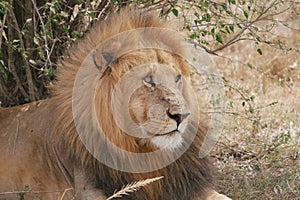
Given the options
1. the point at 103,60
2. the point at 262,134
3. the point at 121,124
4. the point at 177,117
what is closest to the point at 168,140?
the point at 177,117

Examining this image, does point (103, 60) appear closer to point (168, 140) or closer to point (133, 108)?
point (133, 108)

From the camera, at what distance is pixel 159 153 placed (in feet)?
11.4

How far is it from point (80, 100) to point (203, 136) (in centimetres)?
67

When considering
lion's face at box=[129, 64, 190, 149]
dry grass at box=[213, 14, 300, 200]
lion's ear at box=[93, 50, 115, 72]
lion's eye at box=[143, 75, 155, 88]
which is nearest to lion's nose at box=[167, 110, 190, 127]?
lion's face at box=[129, 64, 190, 149]

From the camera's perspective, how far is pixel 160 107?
3.22 meters

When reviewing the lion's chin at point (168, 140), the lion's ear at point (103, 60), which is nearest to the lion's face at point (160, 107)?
the lion's chin at point (168, 140)

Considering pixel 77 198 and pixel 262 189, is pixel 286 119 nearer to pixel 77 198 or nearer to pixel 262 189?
pixel 262 189

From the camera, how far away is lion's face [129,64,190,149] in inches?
126

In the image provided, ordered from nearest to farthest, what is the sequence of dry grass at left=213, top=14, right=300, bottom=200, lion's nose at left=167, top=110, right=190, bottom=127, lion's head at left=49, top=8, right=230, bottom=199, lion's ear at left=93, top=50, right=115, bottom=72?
lion's nose at left=167, top=110, right=190, bottom=127, lion's head at left=49, top=8, right=230, bottom=199, lion's ear at left=93, top=50, right=115, bottom=72, dry grass at left=213, top=14, right=300, bottom=200

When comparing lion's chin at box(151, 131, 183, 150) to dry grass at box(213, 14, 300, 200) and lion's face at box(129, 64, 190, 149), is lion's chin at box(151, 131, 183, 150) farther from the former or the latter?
dry grass at box(213, 14, 300, 200)

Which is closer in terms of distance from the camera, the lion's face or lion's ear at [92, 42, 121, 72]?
the lion's face

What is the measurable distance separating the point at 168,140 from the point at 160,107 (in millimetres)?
170

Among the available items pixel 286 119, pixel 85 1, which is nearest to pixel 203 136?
pixel 85 1

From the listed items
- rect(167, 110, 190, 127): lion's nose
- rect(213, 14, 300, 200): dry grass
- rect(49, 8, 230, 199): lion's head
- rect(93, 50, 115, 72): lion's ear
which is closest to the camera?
rect(167, 110, 190, 127): lion's nose
